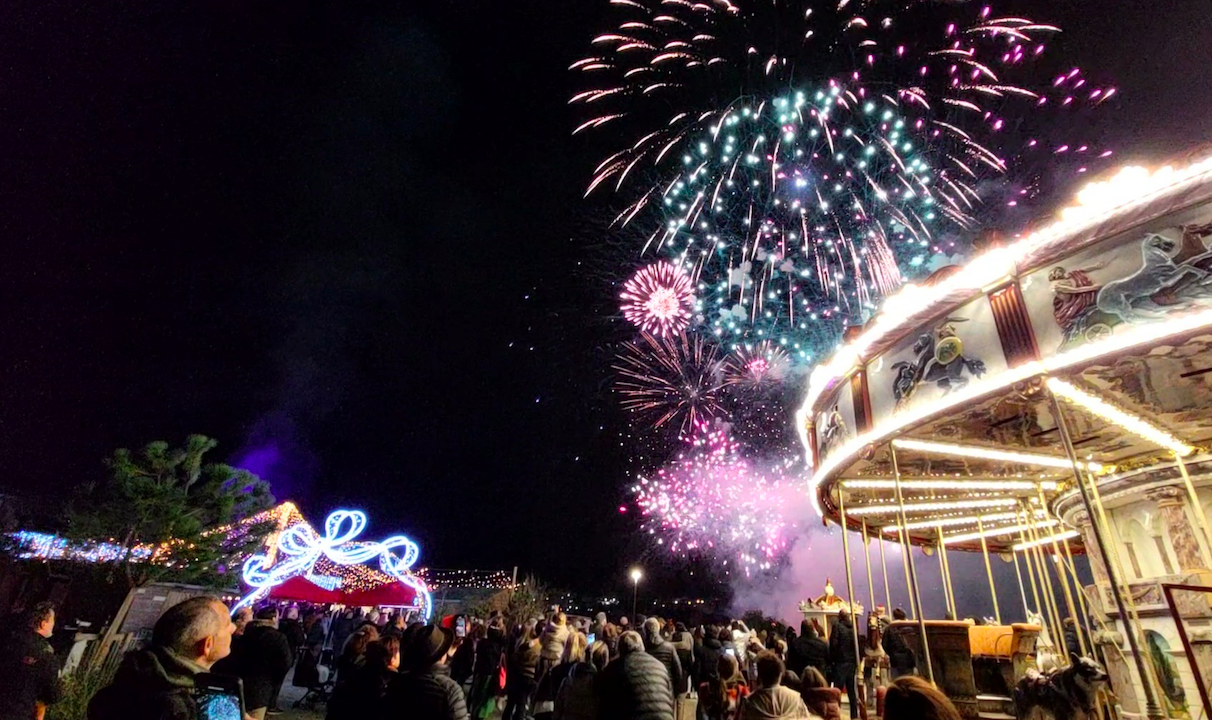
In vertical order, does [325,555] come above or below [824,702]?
above

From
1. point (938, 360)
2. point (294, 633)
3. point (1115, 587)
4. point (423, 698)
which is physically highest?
point (938, 360)

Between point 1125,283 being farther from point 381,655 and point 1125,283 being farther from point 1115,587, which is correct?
point 381,655

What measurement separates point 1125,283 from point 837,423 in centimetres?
336

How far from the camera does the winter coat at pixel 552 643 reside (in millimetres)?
8484

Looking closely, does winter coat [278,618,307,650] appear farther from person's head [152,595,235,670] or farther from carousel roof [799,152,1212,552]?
carousel roof [799,152,1212,552]

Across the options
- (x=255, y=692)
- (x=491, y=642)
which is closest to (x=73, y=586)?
(x=491, y=642)

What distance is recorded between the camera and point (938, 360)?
17.4 feet

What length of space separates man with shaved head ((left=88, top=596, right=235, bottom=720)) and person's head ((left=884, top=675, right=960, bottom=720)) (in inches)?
106

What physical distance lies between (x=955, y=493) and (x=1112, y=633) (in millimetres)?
2887

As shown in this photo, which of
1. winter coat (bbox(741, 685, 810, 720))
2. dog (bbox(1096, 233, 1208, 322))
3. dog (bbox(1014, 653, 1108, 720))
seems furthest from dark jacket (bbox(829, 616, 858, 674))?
dog (bbox(1096, 233, 1208, 322))

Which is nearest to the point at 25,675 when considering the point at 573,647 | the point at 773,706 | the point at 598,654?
the point at 598,654

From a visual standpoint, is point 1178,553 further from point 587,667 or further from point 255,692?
point 255,692

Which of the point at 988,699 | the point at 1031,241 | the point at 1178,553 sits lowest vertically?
the point at 988,699

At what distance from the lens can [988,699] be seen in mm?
7906
